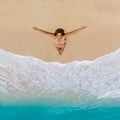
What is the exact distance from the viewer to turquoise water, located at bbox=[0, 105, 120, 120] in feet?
4.16

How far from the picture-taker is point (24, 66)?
127cm

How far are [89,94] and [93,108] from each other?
0.07 meters

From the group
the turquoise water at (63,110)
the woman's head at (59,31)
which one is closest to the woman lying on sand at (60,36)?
the woman's head at (59,31)

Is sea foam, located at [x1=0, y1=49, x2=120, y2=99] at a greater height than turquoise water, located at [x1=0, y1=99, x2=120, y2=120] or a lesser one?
greater

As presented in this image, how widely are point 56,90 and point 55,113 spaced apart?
12cm

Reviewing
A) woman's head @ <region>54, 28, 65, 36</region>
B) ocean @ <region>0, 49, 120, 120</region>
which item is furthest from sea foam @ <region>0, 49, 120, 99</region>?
woman's head @ <region>54, 28, 65, 36</region>

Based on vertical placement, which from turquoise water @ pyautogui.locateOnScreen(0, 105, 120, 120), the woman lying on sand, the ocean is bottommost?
turquoise water @ pyautogui.locateOnScreen(0, 105, 120, 120)

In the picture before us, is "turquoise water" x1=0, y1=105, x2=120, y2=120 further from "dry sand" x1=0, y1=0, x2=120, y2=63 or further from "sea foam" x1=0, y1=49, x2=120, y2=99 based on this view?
"dry sand" x1=0, y1=0, x2=120, y2=63

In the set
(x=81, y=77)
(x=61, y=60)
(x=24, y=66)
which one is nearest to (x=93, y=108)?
(x=81, y=77)

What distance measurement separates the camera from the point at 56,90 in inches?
50.5

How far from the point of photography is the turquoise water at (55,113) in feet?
4.16

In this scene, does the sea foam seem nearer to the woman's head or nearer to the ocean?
the ocean

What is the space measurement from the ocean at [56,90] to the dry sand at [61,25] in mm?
50

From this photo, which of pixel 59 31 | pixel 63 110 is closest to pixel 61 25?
pixel 59 31
